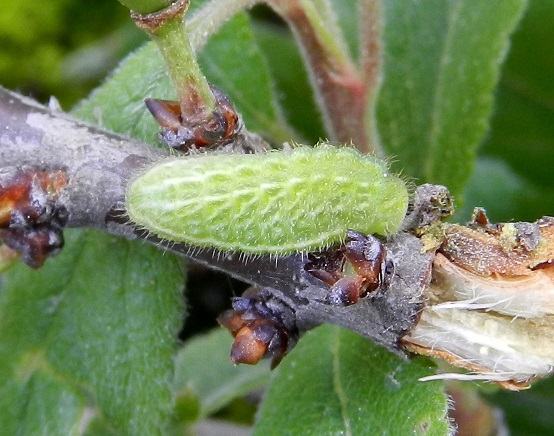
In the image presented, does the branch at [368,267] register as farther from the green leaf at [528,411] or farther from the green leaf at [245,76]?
the green leaf at [528,411]

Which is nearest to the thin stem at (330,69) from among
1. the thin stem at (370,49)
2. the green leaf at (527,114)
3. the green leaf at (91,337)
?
the thin stem at (370,49)

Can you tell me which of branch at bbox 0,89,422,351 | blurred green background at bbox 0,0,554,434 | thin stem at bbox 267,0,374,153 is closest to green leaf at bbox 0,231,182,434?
branch at bbox 0,89,422,351

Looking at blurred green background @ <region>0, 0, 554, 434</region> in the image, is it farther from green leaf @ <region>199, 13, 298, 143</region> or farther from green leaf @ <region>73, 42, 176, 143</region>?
green leaf @ <region>73, 42, 176, 143</region>

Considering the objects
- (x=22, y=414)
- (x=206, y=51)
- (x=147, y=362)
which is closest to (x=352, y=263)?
(x=147, y=362)

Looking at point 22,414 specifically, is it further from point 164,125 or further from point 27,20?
point 27,20

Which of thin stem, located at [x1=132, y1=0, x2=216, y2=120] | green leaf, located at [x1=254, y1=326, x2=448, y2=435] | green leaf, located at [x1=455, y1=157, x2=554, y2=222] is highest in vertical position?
thin stem, located at [x1=132, y1=0, x2=216, y2=120]

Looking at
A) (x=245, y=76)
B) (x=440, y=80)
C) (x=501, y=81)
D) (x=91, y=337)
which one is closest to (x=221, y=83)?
(x=245, y=76)

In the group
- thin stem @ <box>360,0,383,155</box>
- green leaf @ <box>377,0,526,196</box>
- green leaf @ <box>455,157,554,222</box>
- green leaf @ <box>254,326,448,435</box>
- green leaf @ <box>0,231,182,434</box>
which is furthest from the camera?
green leaf @ <box>455,157,554,222</box>

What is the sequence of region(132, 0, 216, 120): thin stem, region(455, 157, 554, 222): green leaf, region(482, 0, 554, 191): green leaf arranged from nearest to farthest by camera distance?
region(132, 0, 216, 120): thin stem → region(455, 157, 554, 222): green leaf → region(482, 0, 554, 191): green leaf
